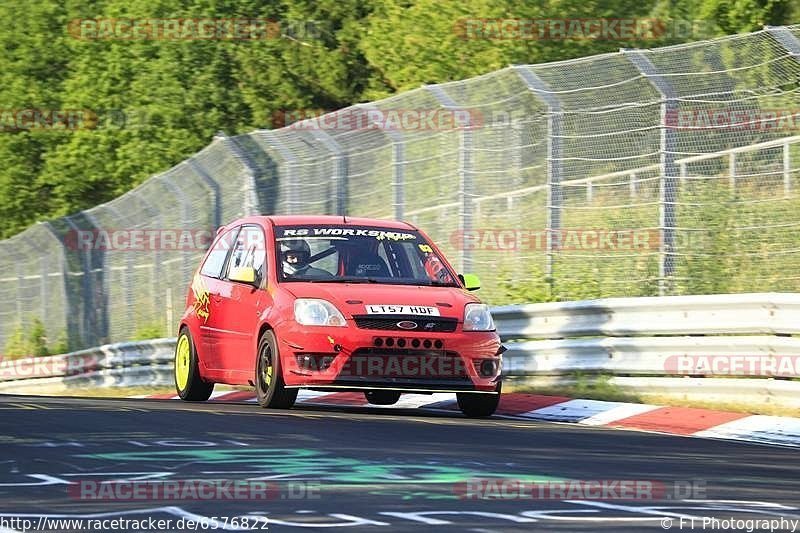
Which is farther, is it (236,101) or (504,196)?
(236,101)

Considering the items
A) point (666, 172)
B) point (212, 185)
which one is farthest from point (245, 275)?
point (212, 185)

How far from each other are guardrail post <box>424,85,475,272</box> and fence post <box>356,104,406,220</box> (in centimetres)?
104

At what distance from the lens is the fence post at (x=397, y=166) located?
18609 millimetres

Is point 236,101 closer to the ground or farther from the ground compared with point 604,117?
farther from the ground

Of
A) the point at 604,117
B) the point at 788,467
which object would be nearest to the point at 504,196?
the point at 604,117

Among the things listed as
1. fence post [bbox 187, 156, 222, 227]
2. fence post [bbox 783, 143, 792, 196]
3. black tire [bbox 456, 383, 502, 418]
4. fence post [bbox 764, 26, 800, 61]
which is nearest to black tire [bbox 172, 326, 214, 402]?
black tire [bbox 456, 383, 502, 418]

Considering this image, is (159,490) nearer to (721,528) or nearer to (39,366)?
(721,528)

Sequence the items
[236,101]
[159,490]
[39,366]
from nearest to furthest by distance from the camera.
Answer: [159,490], [39,366], [236,101]

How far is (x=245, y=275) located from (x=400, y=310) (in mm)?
1502

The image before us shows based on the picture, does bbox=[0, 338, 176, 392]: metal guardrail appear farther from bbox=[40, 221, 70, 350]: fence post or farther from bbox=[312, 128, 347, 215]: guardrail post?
bbox=[312, 128, 347, 215]: guardrail post

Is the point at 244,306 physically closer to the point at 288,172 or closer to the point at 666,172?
the point at 666,172

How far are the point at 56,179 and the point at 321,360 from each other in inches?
1446

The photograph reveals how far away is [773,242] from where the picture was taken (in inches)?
620

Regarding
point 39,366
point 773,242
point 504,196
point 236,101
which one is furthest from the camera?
point 236,101
